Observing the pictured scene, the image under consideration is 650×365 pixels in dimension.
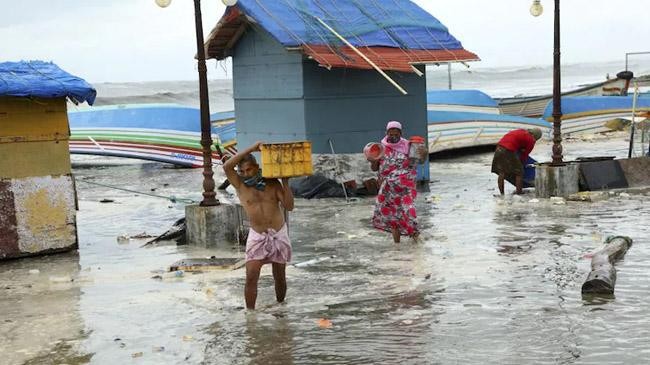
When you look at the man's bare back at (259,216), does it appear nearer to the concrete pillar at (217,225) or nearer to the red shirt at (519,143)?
the concrete pillar at (217,225)

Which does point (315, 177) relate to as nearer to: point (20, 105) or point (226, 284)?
point (20, 105)

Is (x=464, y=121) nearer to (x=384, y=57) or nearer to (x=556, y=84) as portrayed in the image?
(x=384, y=57)

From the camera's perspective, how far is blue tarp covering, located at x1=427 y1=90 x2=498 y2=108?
26656mm

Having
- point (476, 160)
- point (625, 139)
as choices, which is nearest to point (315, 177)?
point (476, 160)

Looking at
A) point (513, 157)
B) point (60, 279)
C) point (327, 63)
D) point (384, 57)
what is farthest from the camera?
point (384, 57)

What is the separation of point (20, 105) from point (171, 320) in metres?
4.64

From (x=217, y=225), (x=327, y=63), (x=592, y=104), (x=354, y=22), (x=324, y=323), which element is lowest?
(x=324, y=323)

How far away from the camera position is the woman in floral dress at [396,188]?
38.8 feet

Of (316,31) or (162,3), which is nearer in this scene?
(162,3)

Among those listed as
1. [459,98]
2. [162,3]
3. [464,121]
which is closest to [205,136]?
[162,3]

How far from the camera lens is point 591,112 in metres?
30.5

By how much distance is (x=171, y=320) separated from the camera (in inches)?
324

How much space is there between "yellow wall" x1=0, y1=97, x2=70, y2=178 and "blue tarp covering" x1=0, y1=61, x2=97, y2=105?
278 mm

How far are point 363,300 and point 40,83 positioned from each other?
5090 mm
